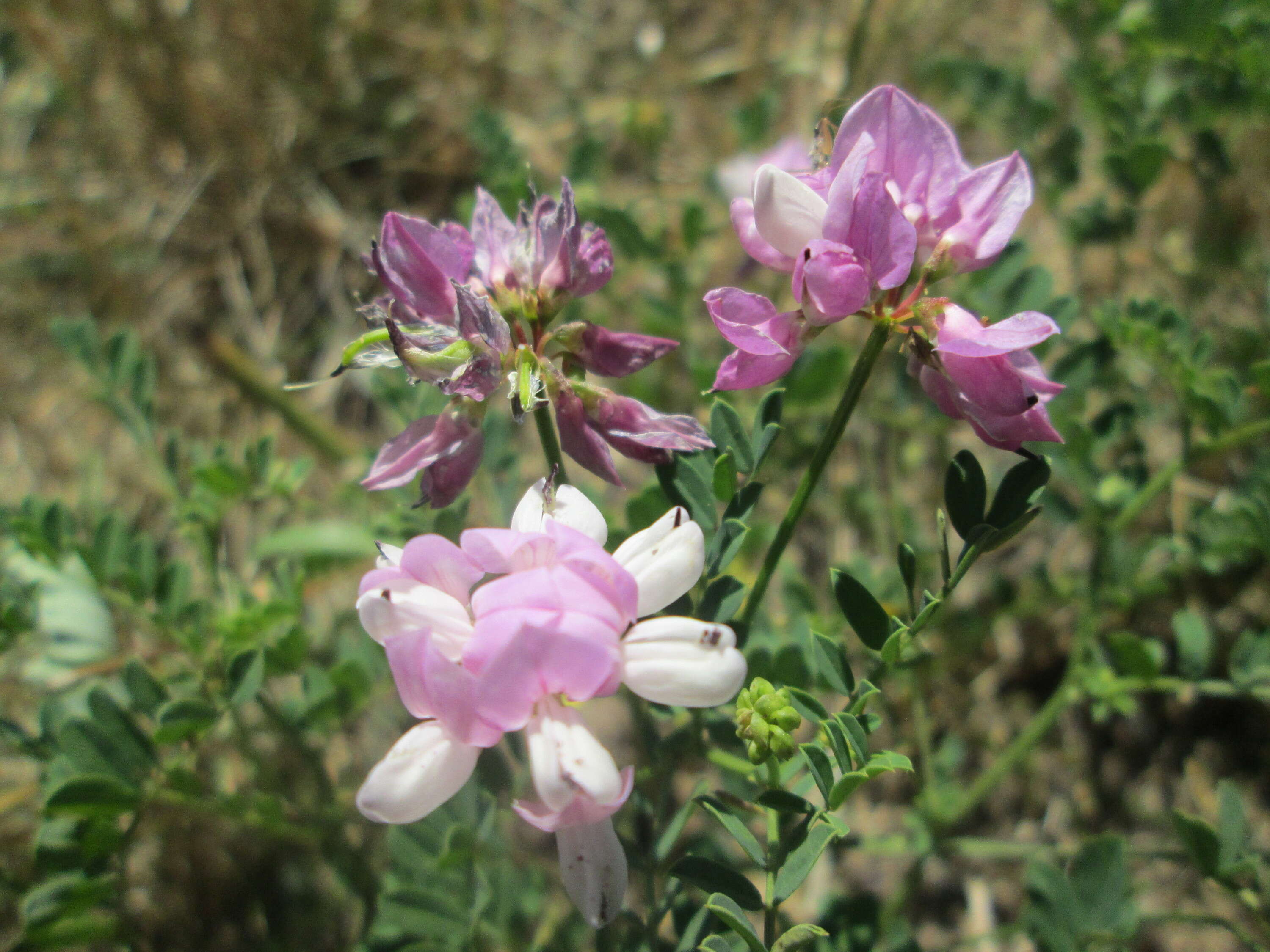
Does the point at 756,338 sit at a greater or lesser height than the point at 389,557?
greater

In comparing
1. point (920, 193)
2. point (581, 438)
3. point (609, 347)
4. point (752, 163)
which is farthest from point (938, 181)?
point (752, 163)

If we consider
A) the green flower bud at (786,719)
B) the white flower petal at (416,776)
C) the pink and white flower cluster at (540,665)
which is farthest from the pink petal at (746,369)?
the white flower petal at (416,776)

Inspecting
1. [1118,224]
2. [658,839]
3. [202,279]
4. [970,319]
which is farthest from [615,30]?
[658,839]

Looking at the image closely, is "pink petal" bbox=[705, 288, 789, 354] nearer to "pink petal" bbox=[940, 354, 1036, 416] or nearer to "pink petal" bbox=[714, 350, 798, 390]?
"pink petal" bbox=[714, 350, 798, 390]

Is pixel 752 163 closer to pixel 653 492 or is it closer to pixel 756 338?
pixel 653 492

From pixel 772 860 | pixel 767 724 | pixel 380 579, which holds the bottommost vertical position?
pixel 772 860

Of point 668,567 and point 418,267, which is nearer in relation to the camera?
point 668,567

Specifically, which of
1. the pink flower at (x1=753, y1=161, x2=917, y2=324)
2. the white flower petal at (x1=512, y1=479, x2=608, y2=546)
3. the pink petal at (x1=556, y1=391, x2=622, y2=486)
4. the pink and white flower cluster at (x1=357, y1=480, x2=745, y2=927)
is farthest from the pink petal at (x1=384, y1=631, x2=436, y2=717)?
the pink flower at (x1=753, y1=161, x2=917, y2=324)
